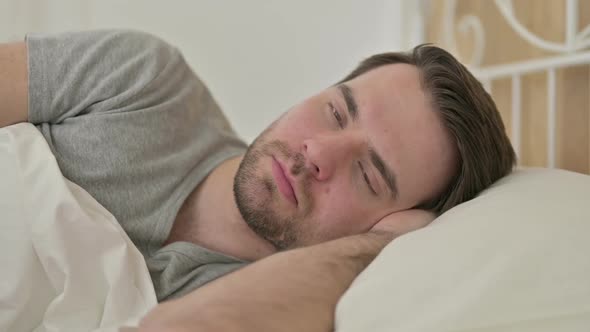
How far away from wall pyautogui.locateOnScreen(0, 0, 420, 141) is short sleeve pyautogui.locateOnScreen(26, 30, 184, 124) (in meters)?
0.81

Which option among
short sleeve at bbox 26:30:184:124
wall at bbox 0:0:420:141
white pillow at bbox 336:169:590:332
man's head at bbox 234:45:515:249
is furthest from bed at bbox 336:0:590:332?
wall at bbox 0:0:420:141

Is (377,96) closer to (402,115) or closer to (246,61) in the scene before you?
(402,115)

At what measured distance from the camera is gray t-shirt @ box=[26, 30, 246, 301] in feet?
3.31

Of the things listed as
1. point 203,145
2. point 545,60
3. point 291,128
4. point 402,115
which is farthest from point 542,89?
point 203,145

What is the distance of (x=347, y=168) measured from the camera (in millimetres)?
1008

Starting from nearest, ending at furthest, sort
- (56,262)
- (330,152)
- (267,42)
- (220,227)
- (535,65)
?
(56,262) → (330,152) → (220,227) → (535,65) → (267,42)

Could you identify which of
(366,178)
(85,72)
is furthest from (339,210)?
(85,72)

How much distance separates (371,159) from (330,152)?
0.08 m

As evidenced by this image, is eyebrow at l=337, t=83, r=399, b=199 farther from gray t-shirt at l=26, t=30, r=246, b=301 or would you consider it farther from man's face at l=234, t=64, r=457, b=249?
gray t-shirt at l=26, t=30, r=246, b=301

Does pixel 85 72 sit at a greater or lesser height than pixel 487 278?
greater

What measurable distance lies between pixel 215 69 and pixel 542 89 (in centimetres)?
112

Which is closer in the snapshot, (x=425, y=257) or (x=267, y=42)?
(x=425, y=257)

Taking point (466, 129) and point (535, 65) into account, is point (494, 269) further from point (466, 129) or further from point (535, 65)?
point (535, 65)

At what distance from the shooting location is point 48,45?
107cm
